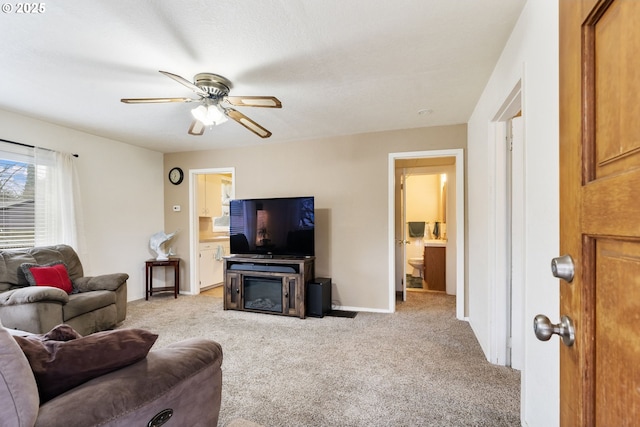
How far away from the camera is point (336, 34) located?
6.31 ft

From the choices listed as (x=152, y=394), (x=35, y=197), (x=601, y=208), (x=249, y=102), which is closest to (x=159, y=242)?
(x=35, y=197)

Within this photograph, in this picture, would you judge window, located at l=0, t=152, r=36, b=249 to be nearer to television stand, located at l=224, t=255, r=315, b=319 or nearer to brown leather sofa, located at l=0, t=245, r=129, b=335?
brown leather sofa, located at l=0, t=245, r=129, b=335

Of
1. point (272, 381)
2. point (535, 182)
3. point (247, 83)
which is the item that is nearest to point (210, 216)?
point (247, 83)

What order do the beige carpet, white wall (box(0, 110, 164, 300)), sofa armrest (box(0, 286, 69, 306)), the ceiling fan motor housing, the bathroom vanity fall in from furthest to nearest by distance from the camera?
the bathroom vanity
white wall (box(0, 110, 164, 300))
sofa armrest (box(0, 286, 69, 306))
the ceiling fan motor housing
the beige carpet

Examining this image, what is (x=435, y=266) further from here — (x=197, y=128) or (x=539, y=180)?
(x=197, y=128)

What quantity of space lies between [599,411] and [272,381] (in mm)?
2072

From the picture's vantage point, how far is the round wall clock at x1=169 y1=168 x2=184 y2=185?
510 centimetres

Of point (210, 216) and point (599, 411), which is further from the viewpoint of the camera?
point (210, 216)

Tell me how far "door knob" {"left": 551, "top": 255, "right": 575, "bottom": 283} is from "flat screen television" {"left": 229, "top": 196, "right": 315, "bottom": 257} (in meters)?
3.26

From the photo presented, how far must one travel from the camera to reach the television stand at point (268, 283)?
3781mm

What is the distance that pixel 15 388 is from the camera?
772 mm

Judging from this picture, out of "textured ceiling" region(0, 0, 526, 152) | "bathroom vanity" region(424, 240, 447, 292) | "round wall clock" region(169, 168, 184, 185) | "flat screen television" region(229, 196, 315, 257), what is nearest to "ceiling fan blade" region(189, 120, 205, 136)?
"textured ceiling" region(0, 0, 526, 152)

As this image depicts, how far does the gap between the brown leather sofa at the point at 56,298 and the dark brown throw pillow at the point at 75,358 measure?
2131 mm

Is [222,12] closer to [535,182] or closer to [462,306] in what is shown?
[535,182]
